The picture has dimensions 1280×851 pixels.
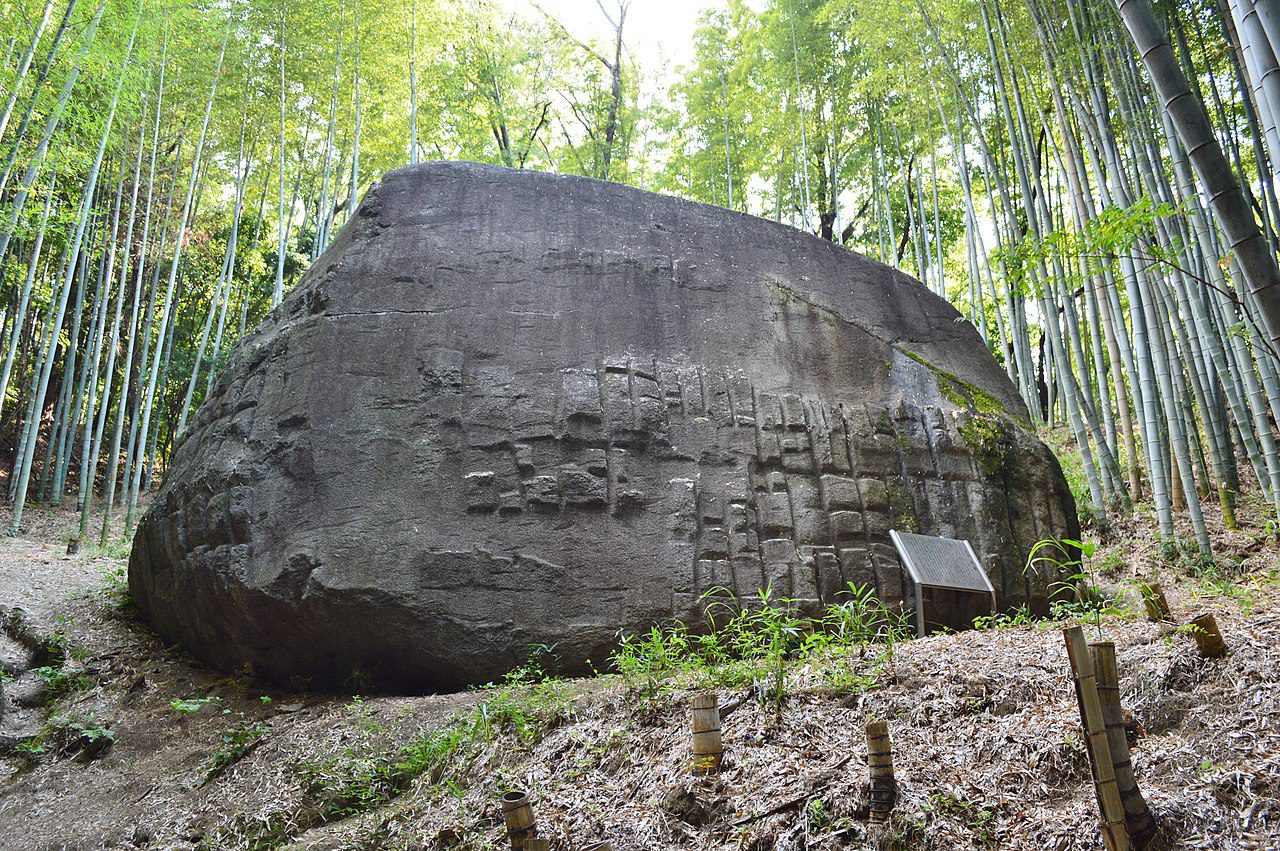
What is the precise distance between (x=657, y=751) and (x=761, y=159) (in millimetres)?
9768

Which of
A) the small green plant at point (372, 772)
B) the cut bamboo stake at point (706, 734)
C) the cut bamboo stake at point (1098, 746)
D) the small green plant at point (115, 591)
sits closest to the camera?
the cut bamboo stake at point (1098, 746)

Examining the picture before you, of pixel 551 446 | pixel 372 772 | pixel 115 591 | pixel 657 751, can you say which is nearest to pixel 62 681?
pixel 115 591

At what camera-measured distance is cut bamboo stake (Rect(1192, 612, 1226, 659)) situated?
2.50 m

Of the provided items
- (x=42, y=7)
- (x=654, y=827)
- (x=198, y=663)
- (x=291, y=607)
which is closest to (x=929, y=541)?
(x=654, y=827)

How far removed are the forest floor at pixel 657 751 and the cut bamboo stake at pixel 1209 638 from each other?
28mm

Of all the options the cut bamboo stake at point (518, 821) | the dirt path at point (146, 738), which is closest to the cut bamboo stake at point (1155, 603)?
the cut bamboo stake at point (518, 821)

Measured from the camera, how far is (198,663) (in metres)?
4.73

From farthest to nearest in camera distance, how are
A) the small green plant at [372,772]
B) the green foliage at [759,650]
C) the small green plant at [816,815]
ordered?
the small green plant at [372,772] < the green foliage at [759,650] < the small green plant at [816,815]

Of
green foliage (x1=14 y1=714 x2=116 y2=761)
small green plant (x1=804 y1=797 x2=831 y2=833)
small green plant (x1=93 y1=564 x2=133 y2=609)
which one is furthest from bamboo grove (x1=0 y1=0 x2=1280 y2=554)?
green foliage (x1=14 y1=714 x2=116 y2=761)

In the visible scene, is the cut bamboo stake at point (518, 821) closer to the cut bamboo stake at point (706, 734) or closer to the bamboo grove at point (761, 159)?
the cut bamboo stake at point (706, 734)

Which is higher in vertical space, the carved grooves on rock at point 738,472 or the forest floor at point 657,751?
the carved grooves on rock at point 738,472

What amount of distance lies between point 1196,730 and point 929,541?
251cm

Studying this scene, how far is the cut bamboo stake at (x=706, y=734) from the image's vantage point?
264 cm

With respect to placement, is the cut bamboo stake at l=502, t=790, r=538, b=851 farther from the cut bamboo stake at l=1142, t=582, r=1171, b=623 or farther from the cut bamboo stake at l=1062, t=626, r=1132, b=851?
the cut bamboo stake at l=1142, t=582, r=1171, b=623
